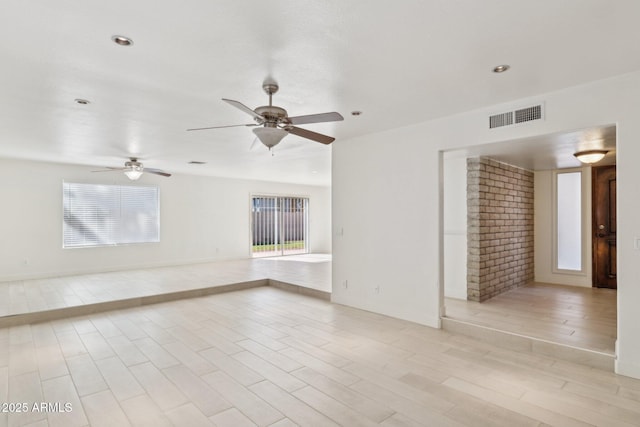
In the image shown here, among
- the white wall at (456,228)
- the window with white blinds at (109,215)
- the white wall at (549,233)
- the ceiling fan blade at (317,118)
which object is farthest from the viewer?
the window with white blinds at (109,215)

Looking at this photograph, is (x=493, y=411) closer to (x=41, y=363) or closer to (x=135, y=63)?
(x=135, y=63)

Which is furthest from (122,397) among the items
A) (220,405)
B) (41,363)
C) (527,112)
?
(527,112)

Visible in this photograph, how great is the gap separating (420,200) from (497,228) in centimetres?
185

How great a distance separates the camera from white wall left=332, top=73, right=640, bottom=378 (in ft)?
9.48

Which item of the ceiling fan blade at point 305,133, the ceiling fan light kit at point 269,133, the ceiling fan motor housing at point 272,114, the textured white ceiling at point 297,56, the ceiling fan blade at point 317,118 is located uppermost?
the textured white ceiling at point 297,56

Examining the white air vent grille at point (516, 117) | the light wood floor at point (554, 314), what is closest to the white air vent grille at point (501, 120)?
the white air vent grille at point (516, 117)

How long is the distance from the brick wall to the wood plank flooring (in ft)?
4.87

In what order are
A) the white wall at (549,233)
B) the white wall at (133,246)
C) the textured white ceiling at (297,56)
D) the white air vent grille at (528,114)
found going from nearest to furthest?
1. the textured white ceiling at (297,56)
2. the white air vent grille at (528,114)
3. the white wall at (549,233)
4. the white wall at (133,246)

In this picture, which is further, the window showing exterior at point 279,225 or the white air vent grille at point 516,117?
the window showing exterior at point 279,225

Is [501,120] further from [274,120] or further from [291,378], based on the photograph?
[291,378]

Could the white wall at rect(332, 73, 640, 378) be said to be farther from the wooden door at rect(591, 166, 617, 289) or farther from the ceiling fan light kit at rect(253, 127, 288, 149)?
the wooden door at rect(591, 166, 617, 289)

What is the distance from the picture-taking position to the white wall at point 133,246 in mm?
6875

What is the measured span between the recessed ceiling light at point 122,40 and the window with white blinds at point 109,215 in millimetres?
6623

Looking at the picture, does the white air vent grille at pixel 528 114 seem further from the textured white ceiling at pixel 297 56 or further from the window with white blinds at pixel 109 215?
the window with white blinds at pixel 109 215
